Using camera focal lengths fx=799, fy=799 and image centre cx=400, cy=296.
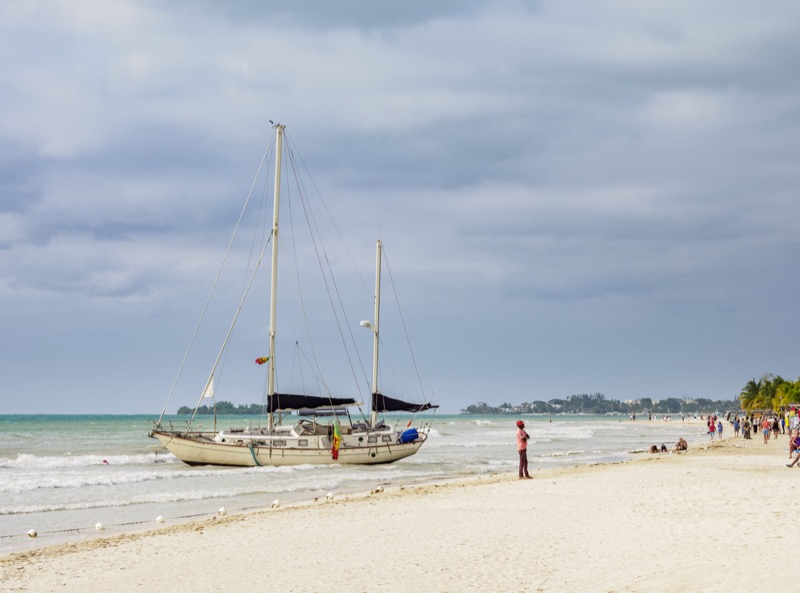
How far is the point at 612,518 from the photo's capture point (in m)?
15.5

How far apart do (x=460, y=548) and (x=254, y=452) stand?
22584 mm

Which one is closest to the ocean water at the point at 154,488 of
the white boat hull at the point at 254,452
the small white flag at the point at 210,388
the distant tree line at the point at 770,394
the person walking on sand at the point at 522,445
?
the white boat hull at the point at 254,452

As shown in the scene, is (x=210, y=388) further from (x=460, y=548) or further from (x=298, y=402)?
(x=460, y=548)

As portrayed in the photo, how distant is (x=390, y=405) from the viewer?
132ft

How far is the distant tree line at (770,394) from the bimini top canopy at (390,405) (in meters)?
70.7

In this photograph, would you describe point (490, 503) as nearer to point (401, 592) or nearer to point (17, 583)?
point (401, 592)

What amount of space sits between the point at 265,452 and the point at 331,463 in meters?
3.04

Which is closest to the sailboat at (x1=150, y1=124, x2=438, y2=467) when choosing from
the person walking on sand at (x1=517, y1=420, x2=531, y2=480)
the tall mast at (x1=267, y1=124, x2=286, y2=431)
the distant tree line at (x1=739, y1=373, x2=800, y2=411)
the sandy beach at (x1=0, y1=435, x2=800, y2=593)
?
the tall mast at (x1=267, y1=124, x2=286, y2=431)

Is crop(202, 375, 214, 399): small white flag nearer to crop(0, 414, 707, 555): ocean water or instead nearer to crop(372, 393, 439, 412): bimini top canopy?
crop(0, 414, 707, 555): ocean water

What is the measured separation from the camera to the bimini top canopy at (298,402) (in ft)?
116

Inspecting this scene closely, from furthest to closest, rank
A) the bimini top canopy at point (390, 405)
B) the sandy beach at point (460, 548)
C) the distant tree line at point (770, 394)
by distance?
the distant tree line at point (770, 394)
the bimini top canopy at point (390, 405)
the sandy beach at point (460, 548)

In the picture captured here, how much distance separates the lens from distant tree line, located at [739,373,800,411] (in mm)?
101062

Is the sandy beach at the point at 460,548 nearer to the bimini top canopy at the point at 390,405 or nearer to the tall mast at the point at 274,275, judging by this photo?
the tall mast at the point at 274,275

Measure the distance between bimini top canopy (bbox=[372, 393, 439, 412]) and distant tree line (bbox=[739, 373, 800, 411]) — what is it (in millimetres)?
70680
